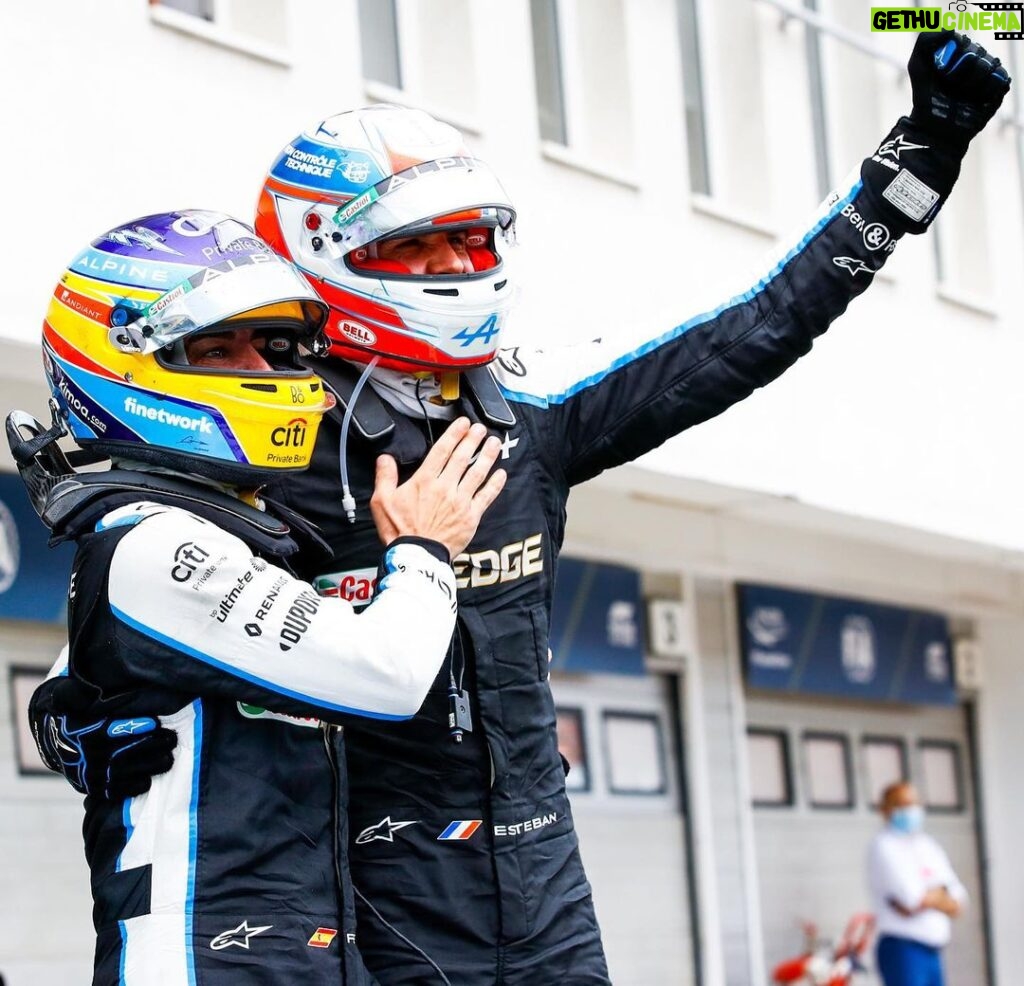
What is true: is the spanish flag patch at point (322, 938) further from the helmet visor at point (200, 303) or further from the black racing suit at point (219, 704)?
the helmet visor at point (200, 303)

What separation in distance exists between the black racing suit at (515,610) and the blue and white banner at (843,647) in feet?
30.0

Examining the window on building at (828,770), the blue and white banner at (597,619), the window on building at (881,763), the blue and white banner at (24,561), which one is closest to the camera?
the blue and white banner at (24,561)

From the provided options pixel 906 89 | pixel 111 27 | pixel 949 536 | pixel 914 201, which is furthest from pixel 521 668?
pixel 906 89

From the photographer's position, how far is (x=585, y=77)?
10828 mm

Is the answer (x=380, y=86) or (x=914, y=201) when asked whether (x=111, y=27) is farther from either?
(x=914, y=201)

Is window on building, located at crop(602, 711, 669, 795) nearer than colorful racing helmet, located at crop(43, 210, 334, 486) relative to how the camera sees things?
No

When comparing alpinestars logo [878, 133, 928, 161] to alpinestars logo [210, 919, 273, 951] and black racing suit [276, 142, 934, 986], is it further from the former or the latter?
alpinestars logo [210, 919, 273, 951]

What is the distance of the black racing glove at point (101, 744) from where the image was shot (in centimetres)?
299

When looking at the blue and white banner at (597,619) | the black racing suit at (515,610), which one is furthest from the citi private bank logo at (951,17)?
the blue and white banner at (597,619)

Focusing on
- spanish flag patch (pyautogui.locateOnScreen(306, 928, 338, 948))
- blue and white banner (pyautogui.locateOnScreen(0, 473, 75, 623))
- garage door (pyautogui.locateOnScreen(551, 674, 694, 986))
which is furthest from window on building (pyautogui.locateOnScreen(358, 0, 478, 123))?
spanish flag patch (pyautogui.locateOnScreen(306, 928, 338, 948))

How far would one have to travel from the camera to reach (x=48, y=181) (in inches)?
276

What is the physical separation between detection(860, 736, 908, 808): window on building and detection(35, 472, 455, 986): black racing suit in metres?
11.2

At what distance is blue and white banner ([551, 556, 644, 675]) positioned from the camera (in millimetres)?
11094

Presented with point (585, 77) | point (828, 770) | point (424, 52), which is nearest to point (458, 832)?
point (424, 52)
